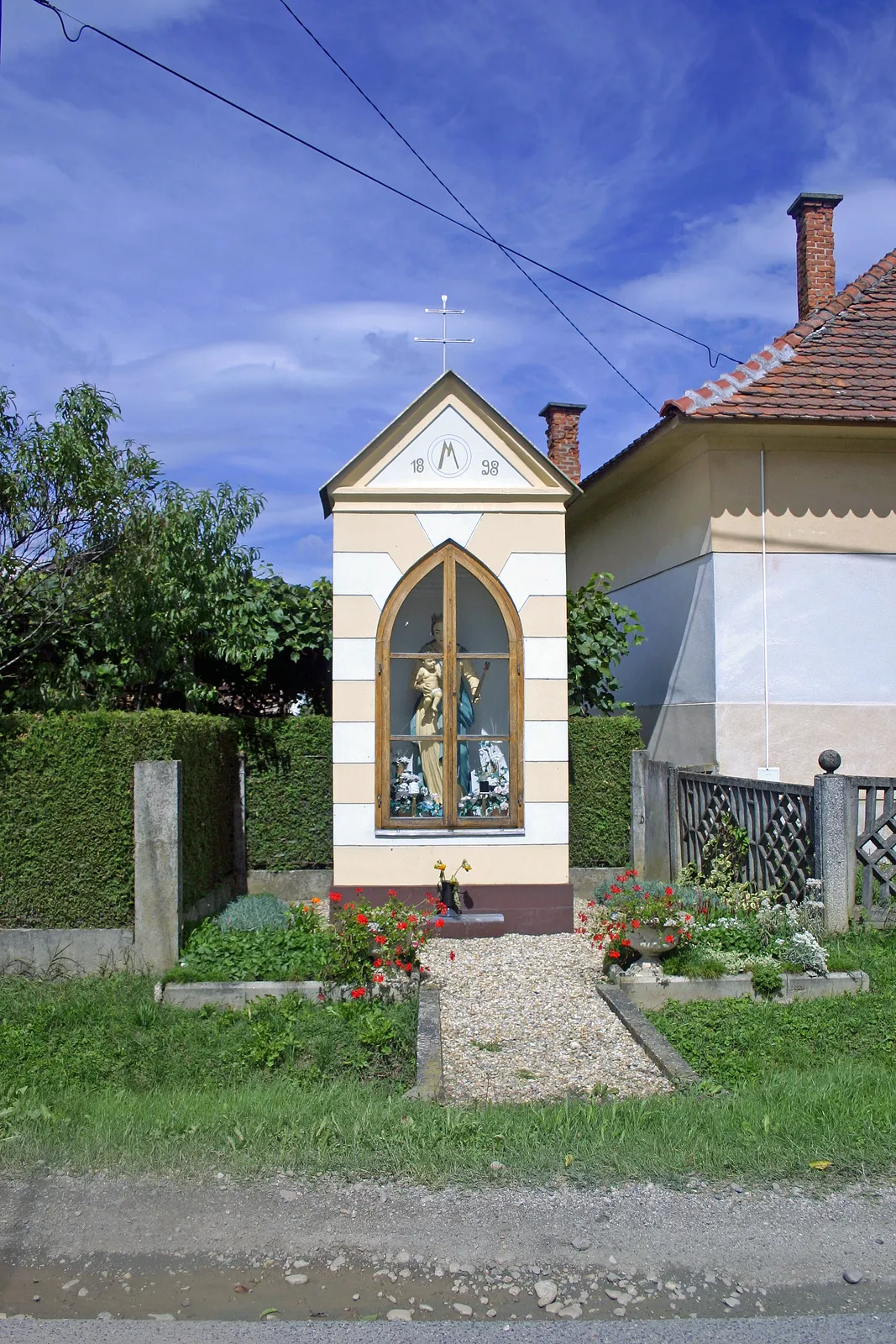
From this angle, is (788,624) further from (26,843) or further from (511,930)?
(26,843)

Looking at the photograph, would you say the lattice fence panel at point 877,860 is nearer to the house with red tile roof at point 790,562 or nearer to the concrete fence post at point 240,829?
the house with red tile roof at point 790,562

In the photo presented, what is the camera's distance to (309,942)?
7.98 meters

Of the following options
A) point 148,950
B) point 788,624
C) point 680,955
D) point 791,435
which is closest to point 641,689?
point 788,624

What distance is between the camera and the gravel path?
5871 millimetres

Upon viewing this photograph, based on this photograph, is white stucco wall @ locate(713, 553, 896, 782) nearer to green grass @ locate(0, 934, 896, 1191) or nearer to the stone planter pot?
the stone planter pot

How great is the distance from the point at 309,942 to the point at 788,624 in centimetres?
656

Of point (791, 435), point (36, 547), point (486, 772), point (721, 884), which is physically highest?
point (791, 435)

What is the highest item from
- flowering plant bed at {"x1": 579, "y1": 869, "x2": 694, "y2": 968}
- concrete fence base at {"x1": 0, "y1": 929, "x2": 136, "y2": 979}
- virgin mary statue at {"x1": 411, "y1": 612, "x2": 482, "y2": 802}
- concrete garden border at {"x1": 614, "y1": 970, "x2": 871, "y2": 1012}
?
virgin mary statue at {"x1": 411, "y1": 612, "x2": 482, "y2": 802}

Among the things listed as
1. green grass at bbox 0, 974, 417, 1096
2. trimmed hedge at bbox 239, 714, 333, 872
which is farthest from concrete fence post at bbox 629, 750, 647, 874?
green grass at bbox 0, 974, 417, 1096

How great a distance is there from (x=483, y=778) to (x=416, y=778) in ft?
2.00

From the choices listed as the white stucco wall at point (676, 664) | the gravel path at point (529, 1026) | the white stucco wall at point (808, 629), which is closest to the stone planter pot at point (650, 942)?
the gravel path at point (529, 1026)

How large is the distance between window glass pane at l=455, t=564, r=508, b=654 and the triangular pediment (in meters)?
0.78

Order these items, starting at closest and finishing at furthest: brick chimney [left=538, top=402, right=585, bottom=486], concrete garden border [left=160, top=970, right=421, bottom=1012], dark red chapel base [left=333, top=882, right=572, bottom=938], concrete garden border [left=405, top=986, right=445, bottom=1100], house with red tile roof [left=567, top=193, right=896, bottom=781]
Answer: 1. concrete garden border [left=405, top=986, right=445, bottom=1100]
2. concrete garden border [left=160, top=970, right=421, bottom=1012]
3. dark red chapel base [left=333, top=882, right=572, bottom=938]
4. house with red tile roof [left=567, top=193, right=896, bottom=781]
5. brick chimney [left=538, top=402, right=585, bottom=486]

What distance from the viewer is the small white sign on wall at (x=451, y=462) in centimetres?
943
